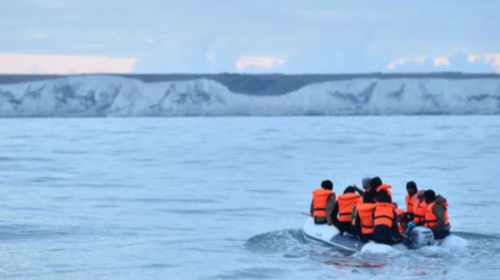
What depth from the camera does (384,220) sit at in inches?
605

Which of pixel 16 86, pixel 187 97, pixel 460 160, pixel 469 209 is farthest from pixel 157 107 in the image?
pixel 469 209

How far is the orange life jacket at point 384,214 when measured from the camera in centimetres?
1527

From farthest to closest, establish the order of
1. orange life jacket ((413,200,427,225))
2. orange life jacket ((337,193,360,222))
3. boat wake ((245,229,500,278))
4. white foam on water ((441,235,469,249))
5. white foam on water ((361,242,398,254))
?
orange life jacket ((337,193,360,222)) → orange life jacket ((413,200,427,225)) → white foam on water ((441,235,469,249)) → white foam on water ((361,242,398,254)) → boat wake ((245,229,500,278))

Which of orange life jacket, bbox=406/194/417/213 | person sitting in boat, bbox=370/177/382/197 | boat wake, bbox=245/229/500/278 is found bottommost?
boat wake, bbox=245/229/500/278

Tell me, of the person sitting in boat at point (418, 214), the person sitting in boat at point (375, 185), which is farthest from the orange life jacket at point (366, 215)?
the person sitting in boat at point (418, 214)

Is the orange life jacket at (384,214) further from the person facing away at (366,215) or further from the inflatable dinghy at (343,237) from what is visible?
the inflatable dinghy at (343,237)

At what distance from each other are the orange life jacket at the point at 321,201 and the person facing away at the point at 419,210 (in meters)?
1.53

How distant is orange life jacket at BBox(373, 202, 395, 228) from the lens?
15273 millimetres

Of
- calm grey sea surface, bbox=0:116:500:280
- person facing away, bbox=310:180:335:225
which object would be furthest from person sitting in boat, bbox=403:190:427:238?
person facing away, bbox=310:180:335:225

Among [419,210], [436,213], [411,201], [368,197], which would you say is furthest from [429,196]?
[368,197]

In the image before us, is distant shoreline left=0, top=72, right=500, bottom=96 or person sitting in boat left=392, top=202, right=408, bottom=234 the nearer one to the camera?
person sitting in boat left=392, top=202, right=408, bottom=234

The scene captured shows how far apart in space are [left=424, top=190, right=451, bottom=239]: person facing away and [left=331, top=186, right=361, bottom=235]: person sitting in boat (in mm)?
1205

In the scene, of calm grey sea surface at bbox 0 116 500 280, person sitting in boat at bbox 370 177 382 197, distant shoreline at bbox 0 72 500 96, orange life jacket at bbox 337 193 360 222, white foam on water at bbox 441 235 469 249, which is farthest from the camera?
distant shoreline at bbox 0 72 500 96

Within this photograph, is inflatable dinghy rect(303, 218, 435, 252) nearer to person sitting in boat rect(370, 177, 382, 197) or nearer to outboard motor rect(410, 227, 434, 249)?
outboard motor rect(410, 227, 434, 249)
